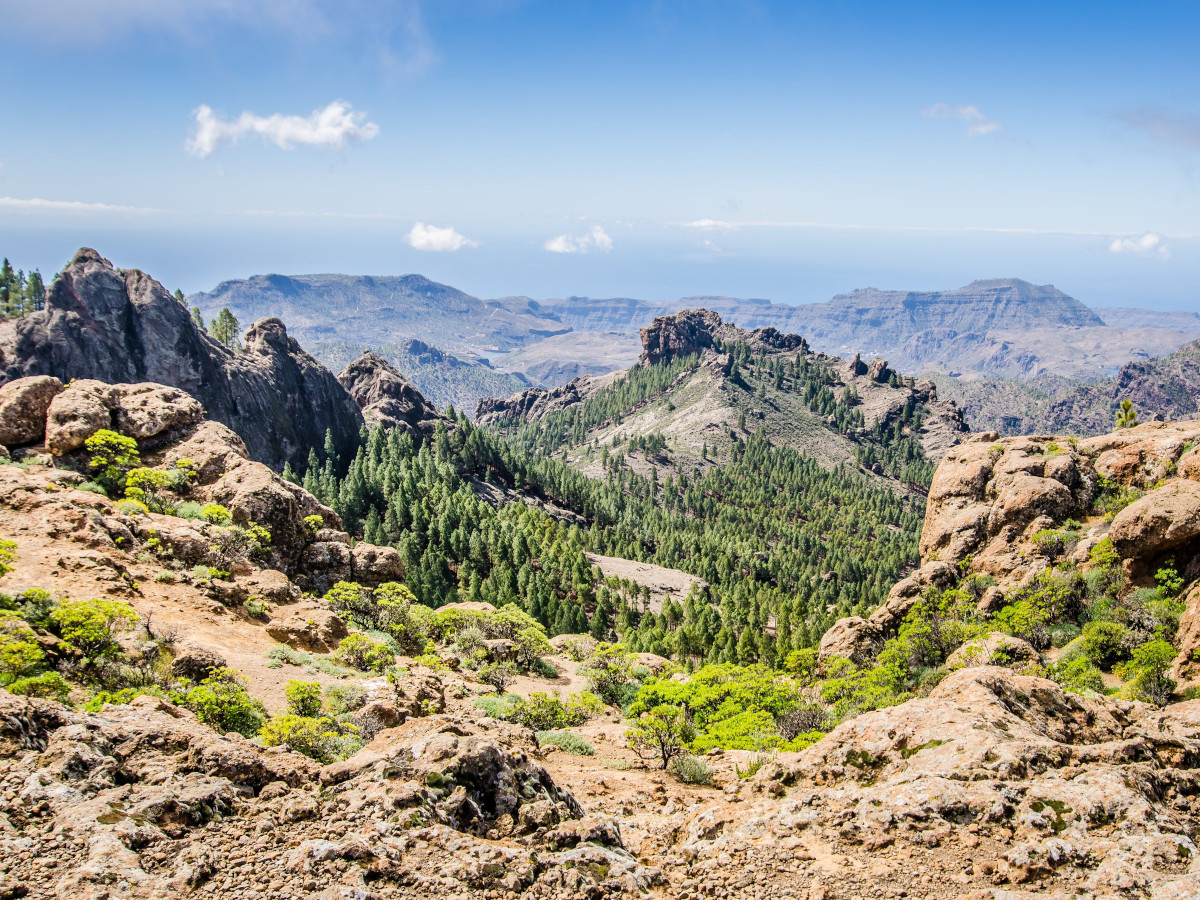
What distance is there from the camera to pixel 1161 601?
135 ft

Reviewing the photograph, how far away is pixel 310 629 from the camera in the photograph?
40812 millimetres

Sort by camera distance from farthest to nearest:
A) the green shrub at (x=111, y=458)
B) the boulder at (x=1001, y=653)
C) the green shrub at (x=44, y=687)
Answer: the green shrub at (x=111, y=458) → the boulder at (x=1001, y=653) → the green shrub at (x=44, y=687)

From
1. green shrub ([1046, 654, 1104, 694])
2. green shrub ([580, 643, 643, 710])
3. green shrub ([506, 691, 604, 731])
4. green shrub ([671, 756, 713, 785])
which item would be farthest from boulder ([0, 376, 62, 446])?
green shrub ([1046, 654, 1104, 694])

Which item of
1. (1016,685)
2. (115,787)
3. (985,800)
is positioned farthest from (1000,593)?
(115,787)

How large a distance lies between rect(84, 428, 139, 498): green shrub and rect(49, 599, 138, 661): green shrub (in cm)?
2385

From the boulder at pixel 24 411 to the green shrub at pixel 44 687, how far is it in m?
36.1

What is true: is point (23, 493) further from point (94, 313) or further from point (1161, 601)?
point (94, 313)

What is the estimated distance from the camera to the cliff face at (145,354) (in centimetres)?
11406

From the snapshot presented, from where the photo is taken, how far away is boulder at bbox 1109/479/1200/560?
131ft

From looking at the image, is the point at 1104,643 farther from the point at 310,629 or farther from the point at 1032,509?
the point at 310,629

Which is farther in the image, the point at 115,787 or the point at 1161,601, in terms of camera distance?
the point at 1161,601

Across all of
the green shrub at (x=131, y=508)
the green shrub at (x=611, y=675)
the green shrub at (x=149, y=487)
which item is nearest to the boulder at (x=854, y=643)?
the green shrub at (x=611, y=675)

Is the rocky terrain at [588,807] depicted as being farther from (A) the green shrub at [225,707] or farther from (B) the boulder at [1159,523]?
(B) the boulder at [1159,523]

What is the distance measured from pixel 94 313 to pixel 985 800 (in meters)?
156
